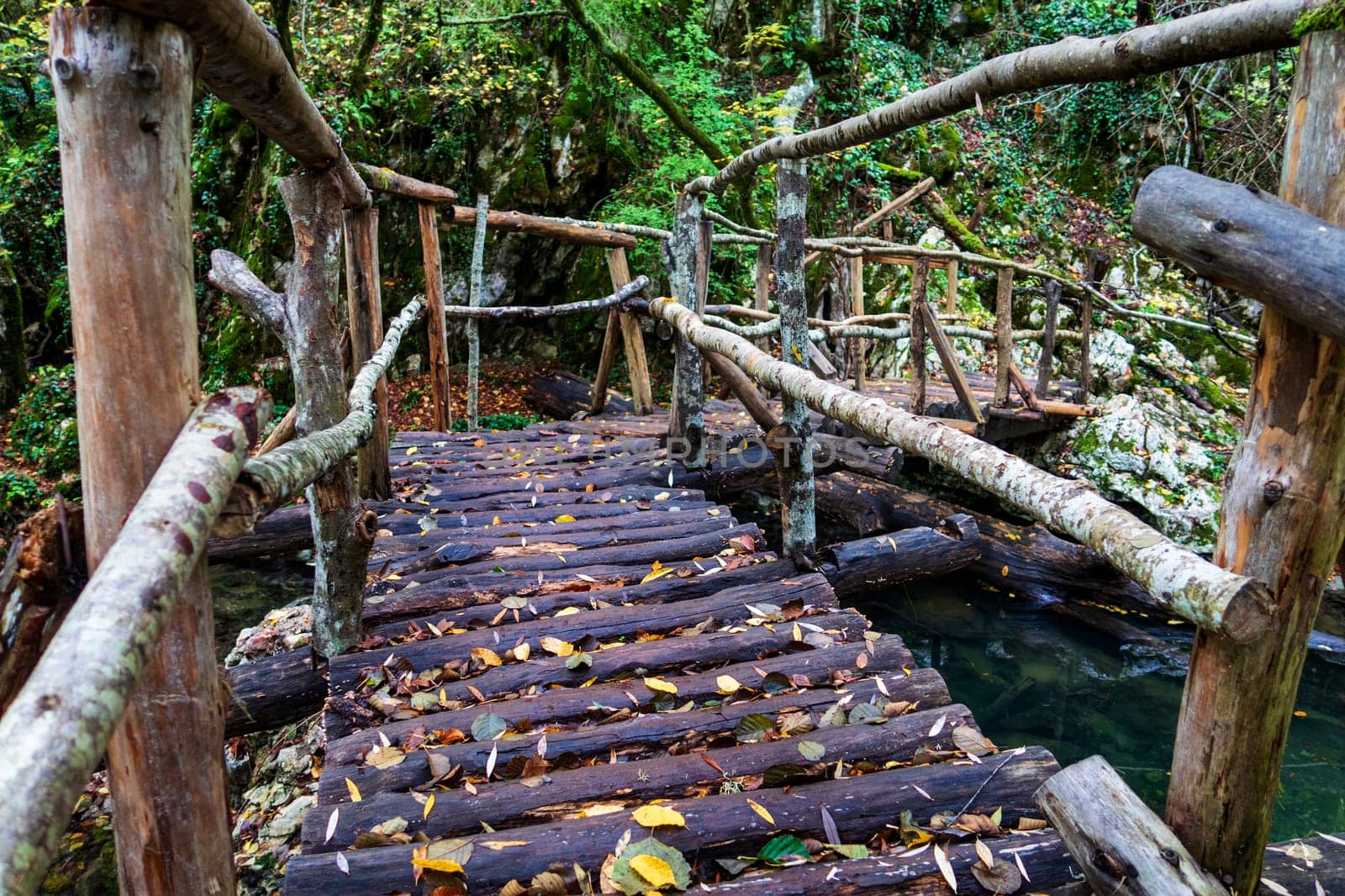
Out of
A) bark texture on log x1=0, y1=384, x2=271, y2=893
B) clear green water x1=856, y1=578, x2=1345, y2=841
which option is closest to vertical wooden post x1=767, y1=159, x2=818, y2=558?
clear green water x1=856, y1=578, x2=1345, y2=841

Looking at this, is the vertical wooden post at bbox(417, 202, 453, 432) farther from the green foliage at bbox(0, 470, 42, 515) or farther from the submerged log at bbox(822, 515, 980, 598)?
the green foliage at bbox(0, 470, 42, 515)

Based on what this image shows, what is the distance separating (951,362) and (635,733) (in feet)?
16.2

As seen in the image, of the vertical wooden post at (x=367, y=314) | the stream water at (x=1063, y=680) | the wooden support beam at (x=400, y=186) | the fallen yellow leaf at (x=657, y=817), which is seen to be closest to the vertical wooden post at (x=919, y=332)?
the stream water at (x=1063, y=680)

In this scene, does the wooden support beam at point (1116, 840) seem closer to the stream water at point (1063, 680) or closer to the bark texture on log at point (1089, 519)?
the bark texture on log at point (1089, 519)

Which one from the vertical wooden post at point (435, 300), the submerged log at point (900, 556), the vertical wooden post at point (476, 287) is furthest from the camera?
the vertical wooden post at point (476, 287)

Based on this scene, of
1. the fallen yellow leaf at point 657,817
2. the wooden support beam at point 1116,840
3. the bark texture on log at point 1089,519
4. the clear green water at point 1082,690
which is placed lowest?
the clear green water at point 1082,690

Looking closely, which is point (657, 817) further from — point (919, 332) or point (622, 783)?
point (919, 332)

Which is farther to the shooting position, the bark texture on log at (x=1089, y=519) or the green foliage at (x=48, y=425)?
the green foliage at (x=48, y=425)

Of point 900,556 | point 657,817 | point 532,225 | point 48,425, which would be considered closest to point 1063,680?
point 900,556

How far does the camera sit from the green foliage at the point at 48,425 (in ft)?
29.9

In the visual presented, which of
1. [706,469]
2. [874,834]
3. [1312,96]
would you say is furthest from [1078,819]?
[706,469]

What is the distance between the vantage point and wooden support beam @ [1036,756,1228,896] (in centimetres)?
150

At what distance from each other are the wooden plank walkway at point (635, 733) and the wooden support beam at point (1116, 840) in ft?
0.61

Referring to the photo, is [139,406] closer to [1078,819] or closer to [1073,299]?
[1078,819]
